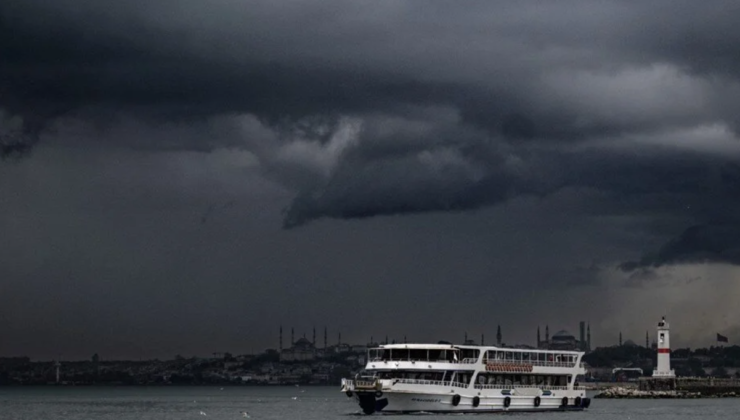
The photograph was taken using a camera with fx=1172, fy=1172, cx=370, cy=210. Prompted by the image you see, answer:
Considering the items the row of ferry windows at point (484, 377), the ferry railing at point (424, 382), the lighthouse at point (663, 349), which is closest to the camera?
the ferry railing at point (424, 382)

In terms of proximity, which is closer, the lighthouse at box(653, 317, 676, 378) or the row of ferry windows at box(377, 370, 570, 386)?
the row of ferry windows at box(377, 370, 570, 386)

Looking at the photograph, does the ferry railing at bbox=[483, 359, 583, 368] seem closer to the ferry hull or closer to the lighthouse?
the ferry hull

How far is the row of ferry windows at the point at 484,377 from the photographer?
103 m

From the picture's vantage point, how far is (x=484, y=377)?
10775cm

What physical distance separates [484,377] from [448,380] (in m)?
4.76

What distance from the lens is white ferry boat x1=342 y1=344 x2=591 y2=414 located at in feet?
333

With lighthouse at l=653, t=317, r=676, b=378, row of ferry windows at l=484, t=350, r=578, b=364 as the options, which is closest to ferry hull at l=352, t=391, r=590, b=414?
row of ferry windows at l=484, t=350, r=578, b=364

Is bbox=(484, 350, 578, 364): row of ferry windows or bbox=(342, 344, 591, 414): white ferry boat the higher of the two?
bbox=(484, 350, 578, 364): row of ferry windows

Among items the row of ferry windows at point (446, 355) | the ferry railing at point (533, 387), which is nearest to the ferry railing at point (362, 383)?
the row of ferry windows at point (446, 355)

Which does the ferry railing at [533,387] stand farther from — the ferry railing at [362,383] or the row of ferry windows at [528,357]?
the ferry railing at [362,383]

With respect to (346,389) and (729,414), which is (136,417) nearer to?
(346,389)

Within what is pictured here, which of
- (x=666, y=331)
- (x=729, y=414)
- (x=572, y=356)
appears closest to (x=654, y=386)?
(x=666, y=331)

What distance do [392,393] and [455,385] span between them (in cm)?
700

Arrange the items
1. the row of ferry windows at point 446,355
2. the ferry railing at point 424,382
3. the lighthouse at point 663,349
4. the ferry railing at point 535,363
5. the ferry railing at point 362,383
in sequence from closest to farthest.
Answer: the ferry railing at point 362,383 → the ferry railing at point 424,382 → the row of ferry windows at point 446,355 → the ferry railing at point 535,363 → the lighthouse at point 663,349
